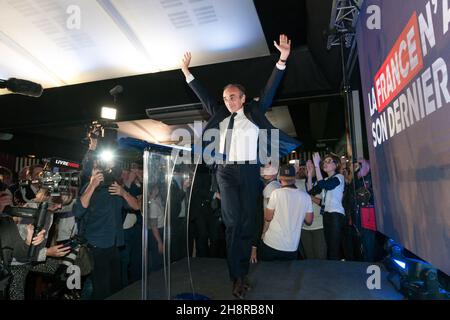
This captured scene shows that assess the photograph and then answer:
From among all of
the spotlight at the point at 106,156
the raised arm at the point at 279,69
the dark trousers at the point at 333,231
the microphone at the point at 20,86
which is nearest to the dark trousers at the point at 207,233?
the dark trousers at the point at 333,231

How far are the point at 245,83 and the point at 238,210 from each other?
105 inches

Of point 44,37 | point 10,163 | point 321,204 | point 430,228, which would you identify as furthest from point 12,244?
point 10,163

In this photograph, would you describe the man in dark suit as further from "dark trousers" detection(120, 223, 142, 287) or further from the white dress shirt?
"dark trousers" detection(120, 223, 142, 287)

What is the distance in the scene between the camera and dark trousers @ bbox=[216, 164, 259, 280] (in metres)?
1.91

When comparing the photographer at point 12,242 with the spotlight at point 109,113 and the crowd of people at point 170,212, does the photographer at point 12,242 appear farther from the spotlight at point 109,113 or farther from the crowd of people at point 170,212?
the spotlight at point 109,113

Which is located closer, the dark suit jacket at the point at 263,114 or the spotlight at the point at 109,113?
the dark suit jacket at the point at 263,114

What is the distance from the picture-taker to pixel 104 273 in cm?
219

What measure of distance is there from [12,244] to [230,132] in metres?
1.56

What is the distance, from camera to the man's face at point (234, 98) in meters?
2.16

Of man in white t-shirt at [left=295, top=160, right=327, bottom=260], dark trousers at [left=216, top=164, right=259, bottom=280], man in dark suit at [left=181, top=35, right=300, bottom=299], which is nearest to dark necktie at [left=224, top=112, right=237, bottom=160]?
man in dark suit at [left=181, top=35, right=300, bottom=299]

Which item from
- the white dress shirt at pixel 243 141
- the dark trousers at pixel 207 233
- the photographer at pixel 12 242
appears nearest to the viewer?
the photographer at pixel 12 242

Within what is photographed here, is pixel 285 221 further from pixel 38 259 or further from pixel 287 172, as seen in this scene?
pixel 38 259

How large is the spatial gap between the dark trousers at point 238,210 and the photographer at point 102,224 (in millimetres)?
939

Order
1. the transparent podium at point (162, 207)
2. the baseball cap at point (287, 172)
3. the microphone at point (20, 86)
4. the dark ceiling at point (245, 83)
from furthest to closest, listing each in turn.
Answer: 1. the dark ceiling at point (245, 83)
2. the baseball cap at point (287, 172)
3. the transparent podium at point (162, 207)
4. the microphone at point (20, 86)
